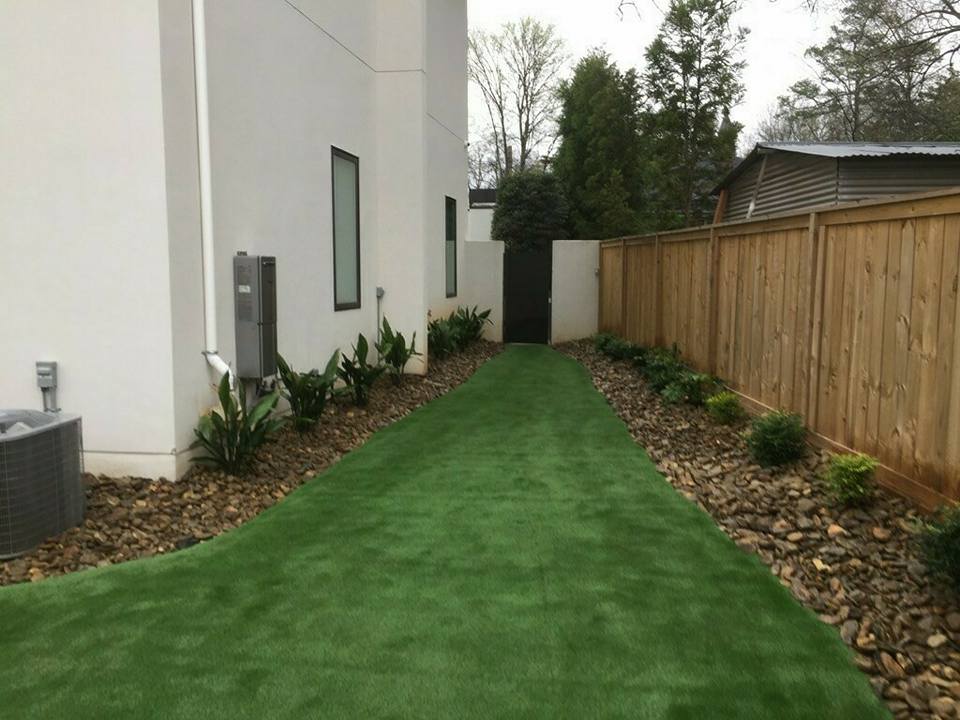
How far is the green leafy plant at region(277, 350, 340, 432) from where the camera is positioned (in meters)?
6.77

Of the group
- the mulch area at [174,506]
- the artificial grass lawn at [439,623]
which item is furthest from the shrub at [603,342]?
the artificial grass lawn at [439,623]

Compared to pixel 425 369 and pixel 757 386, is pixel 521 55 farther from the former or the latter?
pixel 757 386

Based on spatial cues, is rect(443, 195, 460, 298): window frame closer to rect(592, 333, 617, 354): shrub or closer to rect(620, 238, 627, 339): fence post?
rect(592, 333, 617, 354): shrub

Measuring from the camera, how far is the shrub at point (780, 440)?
18.3 ft

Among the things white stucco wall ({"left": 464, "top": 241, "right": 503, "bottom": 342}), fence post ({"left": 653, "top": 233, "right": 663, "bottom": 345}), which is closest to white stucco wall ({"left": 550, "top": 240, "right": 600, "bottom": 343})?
white stucco wall ({"left": 464, "top": 241, "right": 503, "bottom": 342})

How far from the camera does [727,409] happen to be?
7.11 meters

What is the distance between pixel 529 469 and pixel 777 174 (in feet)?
37.7

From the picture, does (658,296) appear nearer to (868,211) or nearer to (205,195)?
(868,211)

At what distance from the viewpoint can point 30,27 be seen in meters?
5.02

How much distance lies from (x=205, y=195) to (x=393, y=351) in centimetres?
426

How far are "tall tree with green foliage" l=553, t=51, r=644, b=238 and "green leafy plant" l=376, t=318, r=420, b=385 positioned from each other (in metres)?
14.3

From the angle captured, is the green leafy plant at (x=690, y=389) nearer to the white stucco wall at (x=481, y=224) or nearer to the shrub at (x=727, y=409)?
the shrub at (x=727, y=409)

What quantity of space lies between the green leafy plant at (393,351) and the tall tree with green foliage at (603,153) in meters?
14.3

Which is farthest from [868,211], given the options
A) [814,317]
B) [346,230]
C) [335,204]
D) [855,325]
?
[346,230]
